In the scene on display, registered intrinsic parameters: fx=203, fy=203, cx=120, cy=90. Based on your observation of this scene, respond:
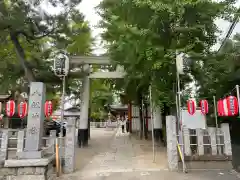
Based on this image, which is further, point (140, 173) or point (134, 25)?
point (134, 25)

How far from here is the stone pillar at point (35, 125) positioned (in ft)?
18.1

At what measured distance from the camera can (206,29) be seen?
7.84m

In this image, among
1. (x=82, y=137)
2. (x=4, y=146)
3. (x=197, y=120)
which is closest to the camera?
(x=4, y=146)

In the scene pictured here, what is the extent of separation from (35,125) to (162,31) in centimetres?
540

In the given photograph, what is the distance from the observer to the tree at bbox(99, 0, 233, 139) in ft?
22.1

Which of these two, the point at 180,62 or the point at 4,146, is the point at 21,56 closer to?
the point at 4,146

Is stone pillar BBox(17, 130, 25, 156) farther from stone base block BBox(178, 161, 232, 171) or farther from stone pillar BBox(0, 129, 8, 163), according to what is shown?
stone base block BBox(178, 161, 232, 171)

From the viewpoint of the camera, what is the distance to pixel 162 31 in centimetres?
755

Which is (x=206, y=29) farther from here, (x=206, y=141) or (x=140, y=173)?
(x=140, y=173)

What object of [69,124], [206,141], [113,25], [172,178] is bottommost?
→ [172,178]

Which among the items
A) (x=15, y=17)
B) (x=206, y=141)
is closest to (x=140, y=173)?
(x=206, y=141)

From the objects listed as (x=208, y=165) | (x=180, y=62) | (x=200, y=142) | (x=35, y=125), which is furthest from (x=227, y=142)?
(x=35, y=125)

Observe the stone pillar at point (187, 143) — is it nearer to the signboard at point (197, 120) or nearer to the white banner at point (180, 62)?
the white banner at point (180, 62)

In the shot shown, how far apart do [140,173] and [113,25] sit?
600 centimetres
